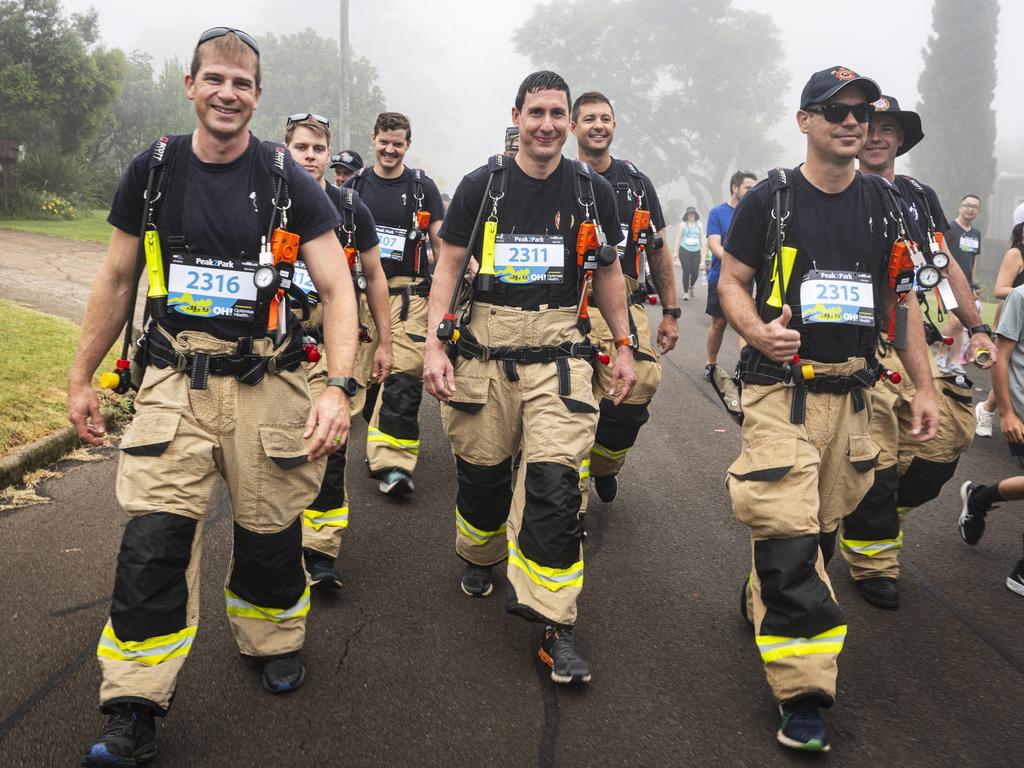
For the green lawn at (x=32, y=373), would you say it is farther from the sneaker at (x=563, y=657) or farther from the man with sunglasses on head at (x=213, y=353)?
the sneaker at (x=563, y=657)

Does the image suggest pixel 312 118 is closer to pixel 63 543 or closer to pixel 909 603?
pixel 63 543

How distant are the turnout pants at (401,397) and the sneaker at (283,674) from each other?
7.91 ft

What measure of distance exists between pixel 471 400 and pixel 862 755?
1.95 m

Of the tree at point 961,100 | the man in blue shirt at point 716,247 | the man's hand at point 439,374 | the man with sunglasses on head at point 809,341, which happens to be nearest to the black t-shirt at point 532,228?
the man's hand at point 439,374

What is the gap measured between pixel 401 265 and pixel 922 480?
138 inches

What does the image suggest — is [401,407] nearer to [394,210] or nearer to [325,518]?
[394,210]

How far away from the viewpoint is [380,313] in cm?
416

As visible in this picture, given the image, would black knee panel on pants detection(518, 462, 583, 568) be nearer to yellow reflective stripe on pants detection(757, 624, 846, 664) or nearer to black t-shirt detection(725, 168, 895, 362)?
yellow reflective stripe on pants detection(757, 624, 846, 664)

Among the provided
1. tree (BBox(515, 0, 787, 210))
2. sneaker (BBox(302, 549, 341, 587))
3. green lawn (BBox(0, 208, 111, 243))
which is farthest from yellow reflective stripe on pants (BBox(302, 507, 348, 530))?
tree (BBox(515, 0, 787, 210))

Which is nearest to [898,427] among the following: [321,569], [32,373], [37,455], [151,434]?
[321,569]

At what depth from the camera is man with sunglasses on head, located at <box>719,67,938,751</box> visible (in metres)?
3.21

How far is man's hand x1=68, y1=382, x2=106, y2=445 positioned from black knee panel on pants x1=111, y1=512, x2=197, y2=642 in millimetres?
425

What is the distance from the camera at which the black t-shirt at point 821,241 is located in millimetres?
3404

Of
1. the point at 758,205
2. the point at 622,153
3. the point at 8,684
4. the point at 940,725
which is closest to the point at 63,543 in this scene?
the point at 8,684
